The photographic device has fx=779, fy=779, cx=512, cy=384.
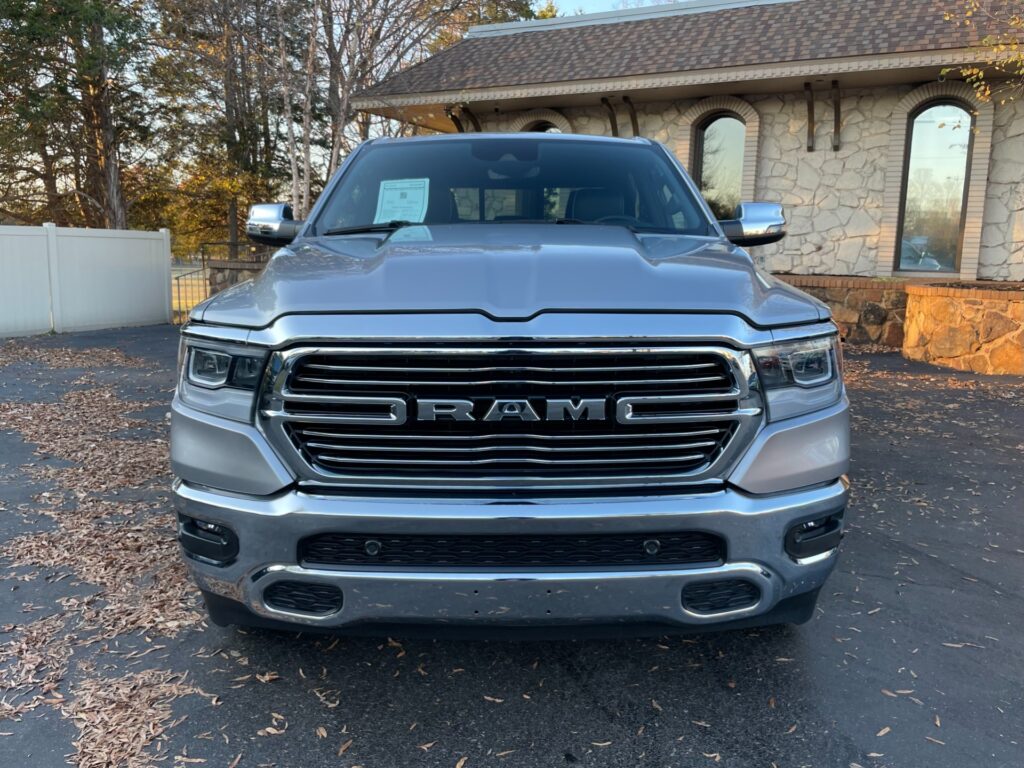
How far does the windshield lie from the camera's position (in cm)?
354

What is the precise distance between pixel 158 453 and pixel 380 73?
10719 millimetres

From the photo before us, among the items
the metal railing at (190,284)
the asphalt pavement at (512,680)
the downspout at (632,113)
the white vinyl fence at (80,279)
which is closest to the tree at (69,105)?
the metal railing at (190,284)

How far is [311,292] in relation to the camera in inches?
88.9

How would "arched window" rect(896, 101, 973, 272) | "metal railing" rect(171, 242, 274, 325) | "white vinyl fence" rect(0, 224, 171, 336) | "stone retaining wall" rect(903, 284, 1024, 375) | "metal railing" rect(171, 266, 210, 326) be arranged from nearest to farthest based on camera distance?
"stone retaining wall" rect(903, 284, 1024, 375) < "arched window" rect(896, 101, 973, 272) < "white vinyl fence" rect(0, 224, 171, 336) < "metal railing" rect(171, 242, 274, 325) < "metal railing" rect(171, 266, 210, 326)

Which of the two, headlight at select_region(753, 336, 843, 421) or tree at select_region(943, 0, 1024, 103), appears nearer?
headlight at select_region(753, 336, 843, 421)

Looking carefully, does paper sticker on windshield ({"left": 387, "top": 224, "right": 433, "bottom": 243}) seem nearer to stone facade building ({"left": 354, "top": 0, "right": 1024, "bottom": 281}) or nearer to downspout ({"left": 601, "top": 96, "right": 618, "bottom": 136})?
stone facade building ({"left": 354, "top": 0, "right": 1024, "bottom": 281})

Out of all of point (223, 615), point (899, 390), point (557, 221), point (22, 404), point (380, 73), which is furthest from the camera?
point (380, 73)

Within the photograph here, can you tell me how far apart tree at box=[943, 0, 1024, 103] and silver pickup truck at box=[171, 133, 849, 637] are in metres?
9.66

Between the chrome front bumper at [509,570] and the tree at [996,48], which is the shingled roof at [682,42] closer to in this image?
the tree at [996,48]

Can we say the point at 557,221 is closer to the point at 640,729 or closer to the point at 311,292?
the point at 311,292

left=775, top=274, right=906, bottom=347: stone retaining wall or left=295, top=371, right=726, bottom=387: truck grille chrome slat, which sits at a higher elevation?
left=295, top=371, right=726, bottom=387: truck grille chrome slat

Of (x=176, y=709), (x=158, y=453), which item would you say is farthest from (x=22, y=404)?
(x=176, y=709)

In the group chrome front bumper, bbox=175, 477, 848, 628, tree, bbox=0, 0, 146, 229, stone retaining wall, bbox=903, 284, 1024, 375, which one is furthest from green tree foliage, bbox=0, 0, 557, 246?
chrome front bumper, bbox=175, 477, 848, 628

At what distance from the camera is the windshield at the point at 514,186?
3.54 metres
